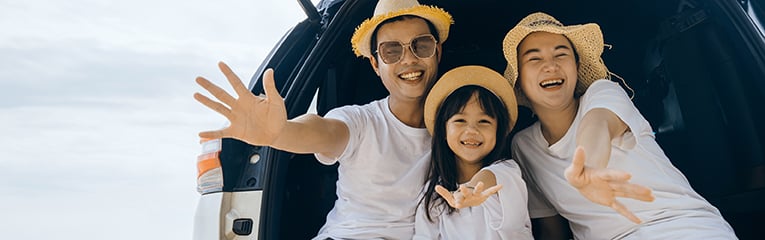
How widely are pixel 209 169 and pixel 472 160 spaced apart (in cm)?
89

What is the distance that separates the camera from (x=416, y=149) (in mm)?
2293

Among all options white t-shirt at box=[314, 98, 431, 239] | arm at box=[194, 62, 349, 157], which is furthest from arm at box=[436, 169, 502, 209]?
arm at box=[194, 62, 349, 157]

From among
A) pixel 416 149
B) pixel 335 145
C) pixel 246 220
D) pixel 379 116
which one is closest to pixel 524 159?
pixel 416 149

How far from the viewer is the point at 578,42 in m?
2.17

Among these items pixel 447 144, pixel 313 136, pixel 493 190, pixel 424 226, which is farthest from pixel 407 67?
pixel 493 190

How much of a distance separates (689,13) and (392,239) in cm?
144

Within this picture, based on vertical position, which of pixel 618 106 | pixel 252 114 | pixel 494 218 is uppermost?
pixel 252 114

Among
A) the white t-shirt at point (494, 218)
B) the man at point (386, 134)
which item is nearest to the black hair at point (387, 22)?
the man at point (386, 134)

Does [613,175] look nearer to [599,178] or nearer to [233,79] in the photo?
[599,178]

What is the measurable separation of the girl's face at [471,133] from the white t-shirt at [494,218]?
0.29 ft

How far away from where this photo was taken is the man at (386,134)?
2135 mm

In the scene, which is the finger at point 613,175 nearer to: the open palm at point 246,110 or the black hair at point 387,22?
the open palm at point 246,110

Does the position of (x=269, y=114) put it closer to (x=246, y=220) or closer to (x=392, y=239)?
(x=246, y=220)

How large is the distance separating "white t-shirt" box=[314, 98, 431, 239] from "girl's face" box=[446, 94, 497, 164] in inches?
5.9
